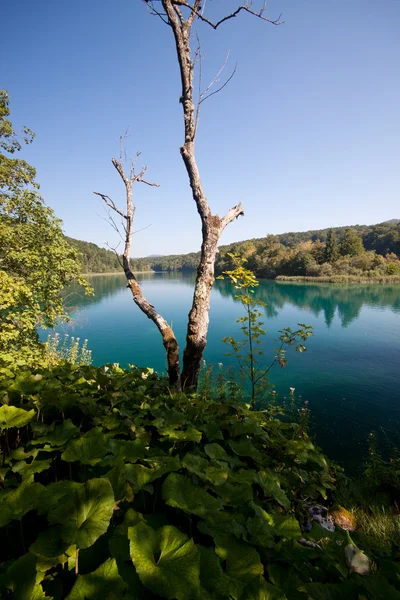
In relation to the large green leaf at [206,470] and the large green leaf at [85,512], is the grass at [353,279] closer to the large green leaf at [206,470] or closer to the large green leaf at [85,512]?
the large green leaf at [206,470]

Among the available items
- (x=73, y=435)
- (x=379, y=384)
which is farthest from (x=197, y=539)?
(x=379, y=384)

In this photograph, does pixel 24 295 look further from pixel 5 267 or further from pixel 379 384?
pixel 379 384

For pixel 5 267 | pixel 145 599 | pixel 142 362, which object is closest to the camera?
pixel 145 599

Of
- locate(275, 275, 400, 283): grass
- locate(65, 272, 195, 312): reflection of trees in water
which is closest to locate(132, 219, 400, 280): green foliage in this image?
locate(275, 275, 400, 283): grass

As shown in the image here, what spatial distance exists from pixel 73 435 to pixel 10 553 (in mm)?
556

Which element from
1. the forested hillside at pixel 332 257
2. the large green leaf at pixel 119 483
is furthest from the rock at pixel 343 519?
the forested hillside at pixel 332 257

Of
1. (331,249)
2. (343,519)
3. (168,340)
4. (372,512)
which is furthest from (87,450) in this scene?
(331,249)

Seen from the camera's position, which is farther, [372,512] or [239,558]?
[372,512]

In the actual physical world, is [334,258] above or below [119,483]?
above

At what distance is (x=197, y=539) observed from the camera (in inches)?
38.5

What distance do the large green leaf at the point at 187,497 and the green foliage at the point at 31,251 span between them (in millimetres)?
7115

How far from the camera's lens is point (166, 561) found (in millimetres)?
664

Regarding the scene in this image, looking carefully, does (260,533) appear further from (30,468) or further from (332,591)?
(30,468)

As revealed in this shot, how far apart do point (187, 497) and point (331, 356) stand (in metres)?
15.6
